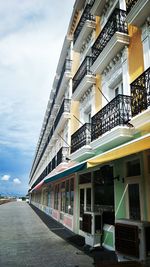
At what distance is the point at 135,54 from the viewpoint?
7.47 metres

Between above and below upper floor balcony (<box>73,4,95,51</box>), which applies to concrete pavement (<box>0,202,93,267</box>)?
below

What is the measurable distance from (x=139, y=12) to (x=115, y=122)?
3298 millimetres

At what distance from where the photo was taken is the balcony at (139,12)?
6.37 meters

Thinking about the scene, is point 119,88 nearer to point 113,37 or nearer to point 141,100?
point 113,37

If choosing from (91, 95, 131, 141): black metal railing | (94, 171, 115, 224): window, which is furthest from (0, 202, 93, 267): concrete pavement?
(91, 95, 131, 141): black metal railing

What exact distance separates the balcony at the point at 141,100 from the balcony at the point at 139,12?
6.00 ft

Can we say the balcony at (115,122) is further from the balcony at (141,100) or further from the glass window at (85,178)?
the glass window at (85,178)

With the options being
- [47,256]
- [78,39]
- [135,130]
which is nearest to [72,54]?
[78,39]

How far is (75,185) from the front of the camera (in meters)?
12.7

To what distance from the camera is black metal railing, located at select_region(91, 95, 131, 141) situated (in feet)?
24.1

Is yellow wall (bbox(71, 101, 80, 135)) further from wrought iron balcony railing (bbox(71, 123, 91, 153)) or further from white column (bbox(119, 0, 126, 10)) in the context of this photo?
white column (bbox(119, 0, 126, 10))

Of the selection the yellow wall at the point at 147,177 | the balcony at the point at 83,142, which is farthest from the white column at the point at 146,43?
the balcony at the point at 83,142

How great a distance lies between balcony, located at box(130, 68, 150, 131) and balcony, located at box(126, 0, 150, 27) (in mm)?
1829

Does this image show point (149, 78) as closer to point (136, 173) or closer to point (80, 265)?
point (136, 173)
